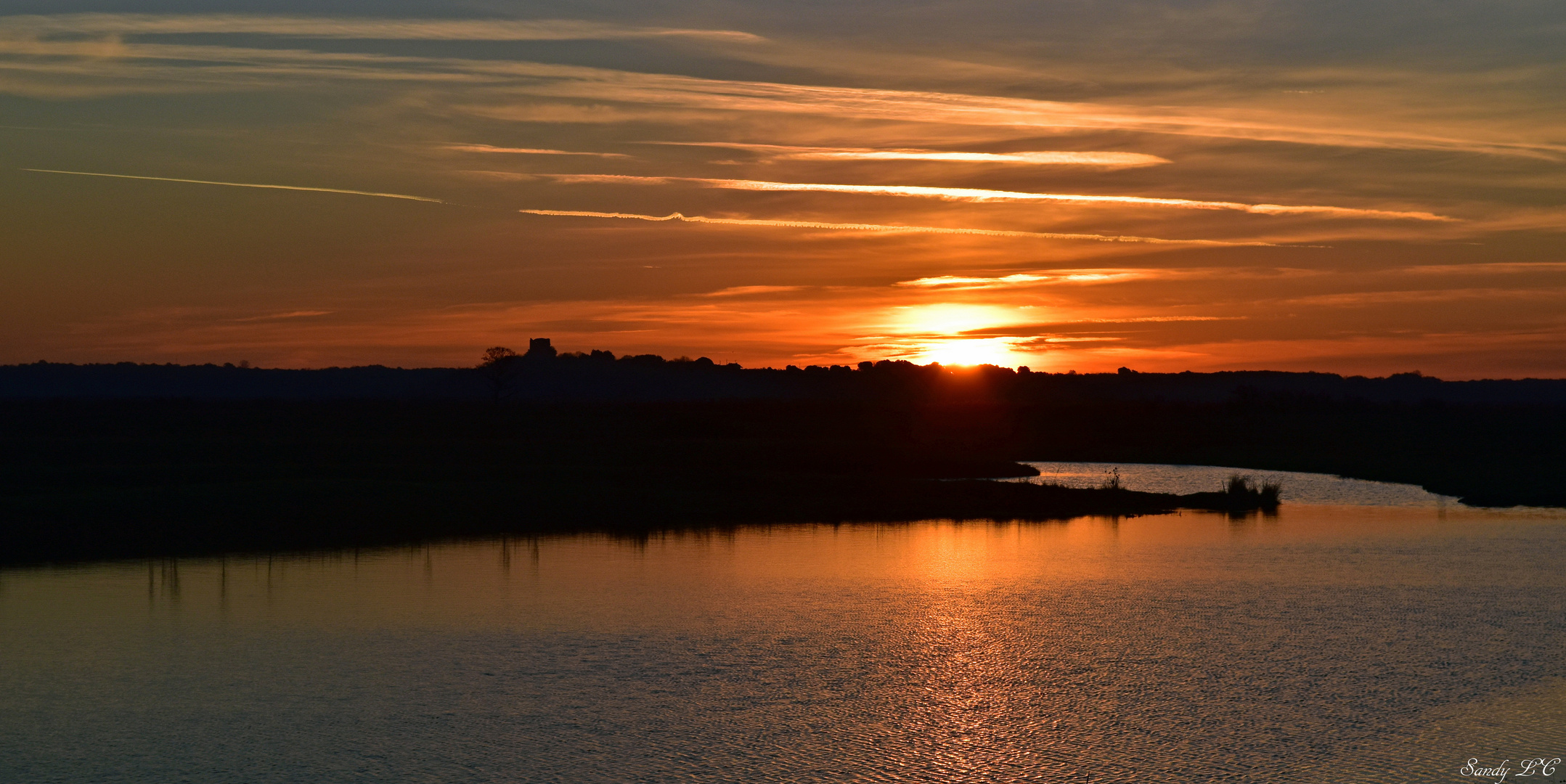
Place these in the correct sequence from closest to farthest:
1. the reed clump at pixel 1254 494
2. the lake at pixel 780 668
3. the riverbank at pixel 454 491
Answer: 1. the lake at pixel 780 668
2. the riverbank at pixel 454 491
3. the reed clump at pixel 1254 494

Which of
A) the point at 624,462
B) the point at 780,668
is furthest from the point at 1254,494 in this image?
the point at 780,668

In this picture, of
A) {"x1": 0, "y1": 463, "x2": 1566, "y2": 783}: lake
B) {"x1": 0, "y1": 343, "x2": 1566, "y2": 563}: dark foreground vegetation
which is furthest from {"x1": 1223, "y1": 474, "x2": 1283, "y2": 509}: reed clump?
{"x1": 0, "y1": 463, "x2": 1566, "y2": 783}: lake

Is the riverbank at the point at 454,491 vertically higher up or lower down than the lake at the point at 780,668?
higher up

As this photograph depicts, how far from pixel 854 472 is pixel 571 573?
27.2 m

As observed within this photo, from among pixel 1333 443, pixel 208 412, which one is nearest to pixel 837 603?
pixel 1333 443

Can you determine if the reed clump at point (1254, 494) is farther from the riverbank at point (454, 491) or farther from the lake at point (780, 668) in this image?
the lake at point (780, 668)

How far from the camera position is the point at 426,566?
23.3 m

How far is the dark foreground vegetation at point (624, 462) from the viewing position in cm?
2906

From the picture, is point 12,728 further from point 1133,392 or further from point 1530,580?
point 1133,392

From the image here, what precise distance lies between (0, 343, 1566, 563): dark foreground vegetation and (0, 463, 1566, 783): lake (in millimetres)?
5162

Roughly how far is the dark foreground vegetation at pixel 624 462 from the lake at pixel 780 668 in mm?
5162

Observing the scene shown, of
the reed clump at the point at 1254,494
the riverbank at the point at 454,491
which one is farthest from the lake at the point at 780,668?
the reed clump at the point at 1254,494

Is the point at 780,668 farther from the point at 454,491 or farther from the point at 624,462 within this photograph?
the point at 624,462

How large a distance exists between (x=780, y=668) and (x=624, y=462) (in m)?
35.8
